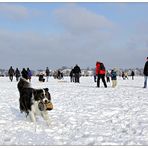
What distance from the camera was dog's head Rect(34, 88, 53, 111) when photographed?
8.74 meters

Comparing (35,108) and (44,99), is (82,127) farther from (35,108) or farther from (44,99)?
(35,108)

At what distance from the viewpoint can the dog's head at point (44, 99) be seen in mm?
8742

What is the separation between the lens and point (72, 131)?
8.54 meters

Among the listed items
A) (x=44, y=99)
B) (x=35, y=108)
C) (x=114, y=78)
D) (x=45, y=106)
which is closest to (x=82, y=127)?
(x=45, y=106)

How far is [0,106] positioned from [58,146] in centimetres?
711

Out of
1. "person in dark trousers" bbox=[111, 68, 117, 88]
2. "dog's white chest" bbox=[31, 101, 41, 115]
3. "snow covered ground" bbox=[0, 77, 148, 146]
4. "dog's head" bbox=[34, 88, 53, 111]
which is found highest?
"person in dark trousers" bbox=[111, 68, 117, 88]

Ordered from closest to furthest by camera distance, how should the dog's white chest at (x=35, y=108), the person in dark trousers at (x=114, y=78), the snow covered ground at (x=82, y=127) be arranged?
the snow covered ground at (x=82, y=127)
the dog's white chest at (x=35, y=108)
the person in dark trousers at (x=114, y=78)

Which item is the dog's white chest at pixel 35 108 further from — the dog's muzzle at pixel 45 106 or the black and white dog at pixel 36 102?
the dog's muzzle at pixel 45 106

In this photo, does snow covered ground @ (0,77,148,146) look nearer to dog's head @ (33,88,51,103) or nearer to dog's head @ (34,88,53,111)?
dog's head @ (34,88,53,111)

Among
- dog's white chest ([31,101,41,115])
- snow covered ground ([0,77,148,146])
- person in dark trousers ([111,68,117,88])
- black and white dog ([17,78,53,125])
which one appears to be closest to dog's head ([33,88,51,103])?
black and white dog ([17,78,53,125])

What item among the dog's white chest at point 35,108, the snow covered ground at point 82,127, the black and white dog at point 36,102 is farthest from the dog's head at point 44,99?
the snow covered ground at point 82,127

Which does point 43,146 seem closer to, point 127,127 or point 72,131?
point 72,131

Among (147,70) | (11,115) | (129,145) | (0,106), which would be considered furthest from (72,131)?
(147,70)

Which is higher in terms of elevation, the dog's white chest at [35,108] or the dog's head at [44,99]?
the dog's head at [44,99]
